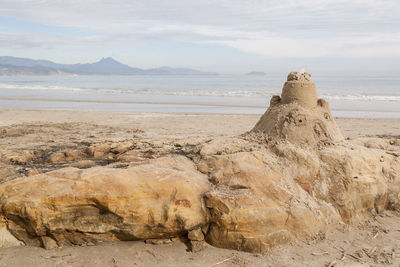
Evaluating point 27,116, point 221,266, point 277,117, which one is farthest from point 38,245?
point 27,116

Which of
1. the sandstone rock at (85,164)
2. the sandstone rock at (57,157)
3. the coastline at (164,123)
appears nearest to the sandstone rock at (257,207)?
the sandstone rock at (85,164)

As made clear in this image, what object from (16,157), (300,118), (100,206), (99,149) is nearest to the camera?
(100,206)

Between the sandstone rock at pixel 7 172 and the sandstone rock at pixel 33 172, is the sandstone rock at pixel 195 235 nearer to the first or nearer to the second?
the sandstone rock at pixel 33 172

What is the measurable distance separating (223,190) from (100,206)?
126cm

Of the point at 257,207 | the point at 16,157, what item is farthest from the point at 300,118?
the point at 16,157

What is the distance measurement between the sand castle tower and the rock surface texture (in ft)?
0.04

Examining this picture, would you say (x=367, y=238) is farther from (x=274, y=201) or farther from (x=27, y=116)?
(x=27, y=116)

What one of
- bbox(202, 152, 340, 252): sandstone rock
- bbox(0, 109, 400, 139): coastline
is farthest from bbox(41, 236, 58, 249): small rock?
bbox(0, 109, 400, 139): coastline

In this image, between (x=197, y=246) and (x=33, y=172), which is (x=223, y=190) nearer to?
(x=197, y=246)

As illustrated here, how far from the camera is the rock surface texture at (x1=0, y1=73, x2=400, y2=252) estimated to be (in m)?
3.53

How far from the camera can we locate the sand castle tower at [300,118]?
456cm

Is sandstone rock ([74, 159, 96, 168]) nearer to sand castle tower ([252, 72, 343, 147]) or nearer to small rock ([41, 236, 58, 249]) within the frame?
small rock ([41, 236, 58, 249])

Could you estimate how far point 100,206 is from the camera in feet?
11.5

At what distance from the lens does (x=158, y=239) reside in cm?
376
